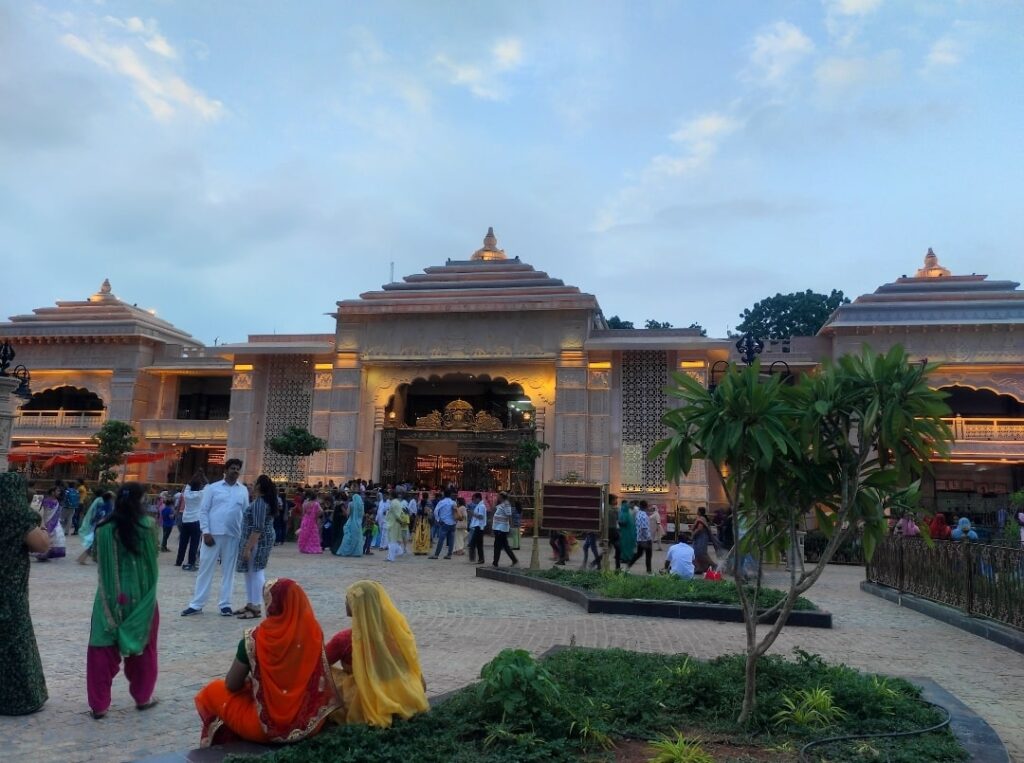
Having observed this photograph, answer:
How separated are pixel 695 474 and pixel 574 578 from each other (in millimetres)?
13281

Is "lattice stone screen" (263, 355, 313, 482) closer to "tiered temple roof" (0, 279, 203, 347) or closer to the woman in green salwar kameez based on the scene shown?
"tiered temple roof" (0, 279, 203, 347)

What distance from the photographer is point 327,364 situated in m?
26.1

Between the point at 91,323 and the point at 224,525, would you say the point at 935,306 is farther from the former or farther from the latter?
the point at 91,323

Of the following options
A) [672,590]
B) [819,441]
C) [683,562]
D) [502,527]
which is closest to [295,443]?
[502,527]

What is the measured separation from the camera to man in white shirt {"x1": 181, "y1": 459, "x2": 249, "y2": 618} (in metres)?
7.56

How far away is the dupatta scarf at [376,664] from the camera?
374 centimetres

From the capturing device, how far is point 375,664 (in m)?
3.81

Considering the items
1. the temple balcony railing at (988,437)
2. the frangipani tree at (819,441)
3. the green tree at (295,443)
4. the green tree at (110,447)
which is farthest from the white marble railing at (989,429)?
the green tree at (110,447)

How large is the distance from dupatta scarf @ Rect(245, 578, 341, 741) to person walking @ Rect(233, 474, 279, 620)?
403 centimetres

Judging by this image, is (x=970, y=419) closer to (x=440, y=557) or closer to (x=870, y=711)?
(x=440, y=557)

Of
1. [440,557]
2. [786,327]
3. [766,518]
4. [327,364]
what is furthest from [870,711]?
[786,327]

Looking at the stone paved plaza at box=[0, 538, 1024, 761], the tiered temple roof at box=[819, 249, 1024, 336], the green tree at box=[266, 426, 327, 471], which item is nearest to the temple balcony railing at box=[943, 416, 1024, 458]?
the tiered temple roof at box=[819, 249, 1024, 336]

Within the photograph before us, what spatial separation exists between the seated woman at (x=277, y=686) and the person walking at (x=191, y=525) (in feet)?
25.4

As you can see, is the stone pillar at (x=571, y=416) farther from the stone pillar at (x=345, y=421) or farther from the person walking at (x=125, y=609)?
the person walking at (x=125, y=609)
